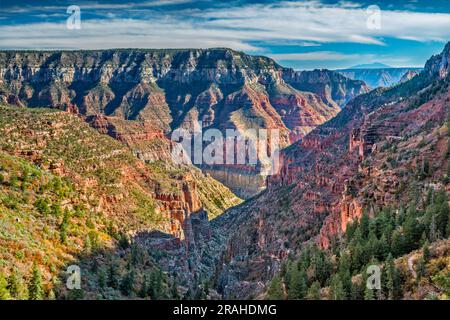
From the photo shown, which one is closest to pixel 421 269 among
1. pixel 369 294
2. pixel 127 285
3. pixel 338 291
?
pixel 369 294

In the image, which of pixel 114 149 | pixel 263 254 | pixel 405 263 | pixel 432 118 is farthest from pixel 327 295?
pixel 114 149

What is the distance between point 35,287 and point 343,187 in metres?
46.2

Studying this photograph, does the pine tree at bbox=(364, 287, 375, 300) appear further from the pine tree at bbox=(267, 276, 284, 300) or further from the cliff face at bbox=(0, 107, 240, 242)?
Result: the cliff face at bbox=(0, 107, 240, 242)

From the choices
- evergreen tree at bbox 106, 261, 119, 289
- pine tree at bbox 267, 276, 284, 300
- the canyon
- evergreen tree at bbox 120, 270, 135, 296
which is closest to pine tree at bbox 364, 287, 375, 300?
pine tree at bbox 267, 276, 284, 300

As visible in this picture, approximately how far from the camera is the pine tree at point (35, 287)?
36.7m

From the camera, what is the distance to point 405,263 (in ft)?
115

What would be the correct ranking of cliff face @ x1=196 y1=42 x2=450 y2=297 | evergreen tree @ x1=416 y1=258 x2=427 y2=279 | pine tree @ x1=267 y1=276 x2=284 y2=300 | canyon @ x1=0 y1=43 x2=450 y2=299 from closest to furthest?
evergreen tree @ x1=416 y1=258 x2=427 y2=279
pine tree @ x1=267 y1=276 x2=284 y2=300
canyon @ x1=0 y1=43 x2=450 y2=299
cliff face @ x1=196 y1=42 x2=450 y2=297

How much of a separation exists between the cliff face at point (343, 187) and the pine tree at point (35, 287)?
70.2 feet

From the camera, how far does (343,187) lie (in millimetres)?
74562

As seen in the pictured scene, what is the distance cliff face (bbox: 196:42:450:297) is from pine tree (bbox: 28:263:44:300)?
21392mm

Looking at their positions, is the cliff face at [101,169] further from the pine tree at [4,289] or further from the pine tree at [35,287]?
the pine tree at [4,289]

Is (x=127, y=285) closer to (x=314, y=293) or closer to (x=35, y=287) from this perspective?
(x=35, y=287)

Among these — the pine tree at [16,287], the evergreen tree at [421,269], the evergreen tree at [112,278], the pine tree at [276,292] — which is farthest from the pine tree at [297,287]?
the pine tree at [16,287]

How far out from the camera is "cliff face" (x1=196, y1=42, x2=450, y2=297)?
188 feet
